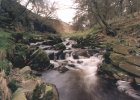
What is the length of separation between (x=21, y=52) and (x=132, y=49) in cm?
769

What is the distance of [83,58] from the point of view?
62.2ft

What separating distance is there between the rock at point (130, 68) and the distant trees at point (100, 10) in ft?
31.1

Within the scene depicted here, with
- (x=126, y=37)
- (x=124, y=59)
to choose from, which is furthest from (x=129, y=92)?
(x=126, y=37)

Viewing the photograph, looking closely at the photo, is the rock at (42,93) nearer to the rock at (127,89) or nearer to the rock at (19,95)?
the rock at (19,95)

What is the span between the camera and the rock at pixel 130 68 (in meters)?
13.4

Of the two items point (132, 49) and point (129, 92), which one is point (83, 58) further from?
point (129, 92)

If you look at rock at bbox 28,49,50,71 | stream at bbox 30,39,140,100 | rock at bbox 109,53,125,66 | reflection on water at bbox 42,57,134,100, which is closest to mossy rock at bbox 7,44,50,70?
rock at bbox 28,49,50,71

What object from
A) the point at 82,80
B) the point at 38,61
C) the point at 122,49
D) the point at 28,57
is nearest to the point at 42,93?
the point at 82,80

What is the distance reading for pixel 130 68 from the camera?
1381cm

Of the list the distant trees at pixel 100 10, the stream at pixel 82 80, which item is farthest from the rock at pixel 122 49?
the distant trees at pixel 100 10

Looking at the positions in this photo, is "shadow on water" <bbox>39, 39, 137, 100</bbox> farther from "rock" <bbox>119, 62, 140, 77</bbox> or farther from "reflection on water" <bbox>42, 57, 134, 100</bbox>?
"rock" <bbox>119, 62, 140, 77</bbox>

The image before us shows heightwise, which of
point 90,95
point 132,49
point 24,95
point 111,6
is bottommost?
point 90,95

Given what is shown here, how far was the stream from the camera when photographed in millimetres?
11798

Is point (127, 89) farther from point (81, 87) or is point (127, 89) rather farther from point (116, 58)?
point (116, 58)
